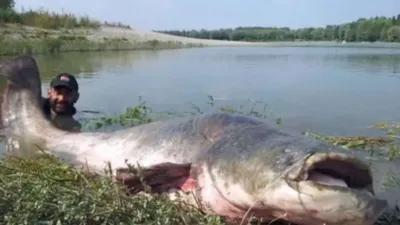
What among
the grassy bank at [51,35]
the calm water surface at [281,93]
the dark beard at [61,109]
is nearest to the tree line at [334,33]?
the grassy bank at [51,35]

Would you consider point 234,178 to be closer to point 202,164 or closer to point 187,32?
point 202,164

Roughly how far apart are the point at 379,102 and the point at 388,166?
4.26 metres

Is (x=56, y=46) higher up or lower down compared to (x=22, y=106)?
lower down

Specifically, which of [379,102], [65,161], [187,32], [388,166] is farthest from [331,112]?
[187,32]

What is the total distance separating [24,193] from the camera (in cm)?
266

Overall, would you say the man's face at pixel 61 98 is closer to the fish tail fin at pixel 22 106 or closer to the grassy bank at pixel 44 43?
the fish tail fin at pixel 22 106

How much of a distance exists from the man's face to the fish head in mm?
4171

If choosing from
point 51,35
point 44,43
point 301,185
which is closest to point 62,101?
point 301,185

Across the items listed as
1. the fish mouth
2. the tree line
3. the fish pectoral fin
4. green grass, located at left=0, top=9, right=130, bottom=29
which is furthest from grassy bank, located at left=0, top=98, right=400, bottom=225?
the tree line

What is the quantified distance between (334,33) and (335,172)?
190 feet

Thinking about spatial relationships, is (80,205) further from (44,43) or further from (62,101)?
(44,43)

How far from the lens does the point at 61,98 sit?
21.5 ft

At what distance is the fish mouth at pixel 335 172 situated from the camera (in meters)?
2.28

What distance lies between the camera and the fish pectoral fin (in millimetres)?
3191
